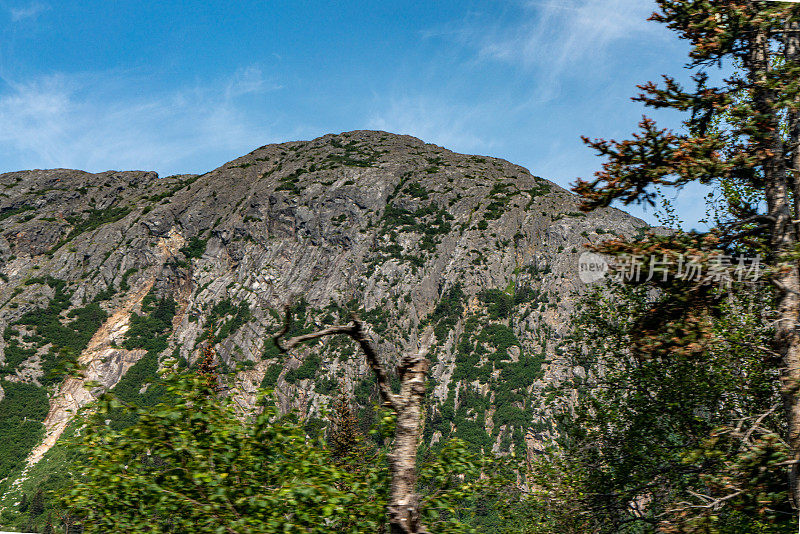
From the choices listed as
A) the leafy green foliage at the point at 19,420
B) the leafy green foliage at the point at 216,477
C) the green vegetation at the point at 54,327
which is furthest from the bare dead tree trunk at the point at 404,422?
the green vegetation at the point at 54,327

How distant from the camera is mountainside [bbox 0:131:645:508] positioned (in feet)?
374

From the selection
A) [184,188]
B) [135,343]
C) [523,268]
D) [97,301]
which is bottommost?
[135,343]

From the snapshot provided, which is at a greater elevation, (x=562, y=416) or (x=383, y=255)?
(x=383, y=255)

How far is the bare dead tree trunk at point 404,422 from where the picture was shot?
6.12 metres

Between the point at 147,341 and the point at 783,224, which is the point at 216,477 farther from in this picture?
the point at 147,341

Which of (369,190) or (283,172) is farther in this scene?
(283,172)

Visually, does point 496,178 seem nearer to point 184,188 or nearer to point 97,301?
point 184,188

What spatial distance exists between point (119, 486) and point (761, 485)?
412 inches

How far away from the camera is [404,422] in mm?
6453

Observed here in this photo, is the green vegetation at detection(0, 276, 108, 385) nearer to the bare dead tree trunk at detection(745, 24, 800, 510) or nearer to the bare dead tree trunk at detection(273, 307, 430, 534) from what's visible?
the bare dead tree trunk at detection(273, 307, 430, 534)

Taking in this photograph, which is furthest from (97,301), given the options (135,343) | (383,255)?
(383,255)

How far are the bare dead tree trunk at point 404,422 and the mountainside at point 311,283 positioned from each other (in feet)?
294

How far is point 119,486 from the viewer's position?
22.6ft

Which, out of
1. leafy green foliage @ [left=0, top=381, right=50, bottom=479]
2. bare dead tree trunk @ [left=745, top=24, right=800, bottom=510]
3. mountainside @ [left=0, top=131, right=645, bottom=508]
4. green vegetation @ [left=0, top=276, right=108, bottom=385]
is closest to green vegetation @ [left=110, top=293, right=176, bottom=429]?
mountainside @ [left=0, top=131, right=645, bottom=508]
